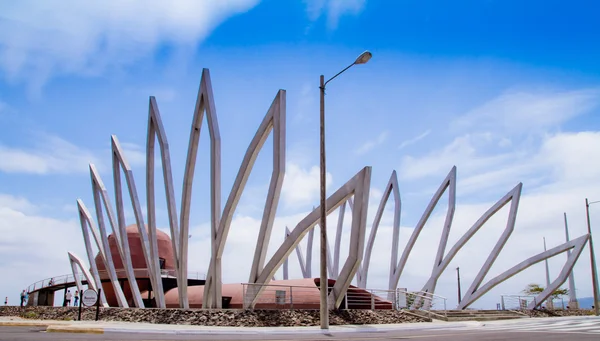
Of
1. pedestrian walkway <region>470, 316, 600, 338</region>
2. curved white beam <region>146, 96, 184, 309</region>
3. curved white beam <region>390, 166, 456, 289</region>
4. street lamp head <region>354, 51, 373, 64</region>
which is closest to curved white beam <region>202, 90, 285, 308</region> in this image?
curved white beam <region>146, 96, 184, 309</region>

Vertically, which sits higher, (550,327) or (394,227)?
(394,227)

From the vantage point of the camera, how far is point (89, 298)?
20312 millimetres

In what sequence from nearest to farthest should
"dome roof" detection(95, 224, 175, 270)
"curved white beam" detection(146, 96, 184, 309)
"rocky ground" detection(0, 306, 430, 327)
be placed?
"rocky ground" detection(0, 306, 430, 327)
"curved white beam" detection(146, 96, 184, 309)
"dome roof" detection(95, 224, 175, 270)

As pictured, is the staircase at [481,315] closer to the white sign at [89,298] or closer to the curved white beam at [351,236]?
the curved white beam at [351,236]

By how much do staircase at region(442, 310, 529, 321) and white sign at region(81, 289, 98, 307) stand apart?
684 inches

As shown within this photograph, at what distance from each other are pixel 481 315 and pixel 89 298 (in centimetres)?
2183

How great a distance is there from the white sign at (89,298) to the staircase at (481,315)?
57.0ft

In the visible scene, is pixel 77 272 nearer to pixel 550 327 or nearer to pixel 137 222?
pixel 137 222

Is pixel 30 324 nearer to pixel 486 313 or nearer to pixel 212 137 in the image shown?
pixel 212 137

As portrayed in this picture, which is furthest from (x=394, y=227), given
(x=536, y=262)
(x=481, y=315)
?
(x=481, y=315)

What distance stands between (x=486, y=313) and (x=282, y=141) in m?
17.9

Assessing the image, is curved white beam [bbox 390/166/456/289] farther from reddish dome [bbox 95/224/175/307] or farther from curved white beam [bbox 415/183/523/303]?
reddish dome [bbox 95/224/175/307]

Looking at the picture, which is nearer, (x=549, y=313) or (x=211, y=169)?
(x=211, y=169)

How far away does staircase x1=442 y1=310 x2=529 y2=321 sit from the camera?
27800 mm
